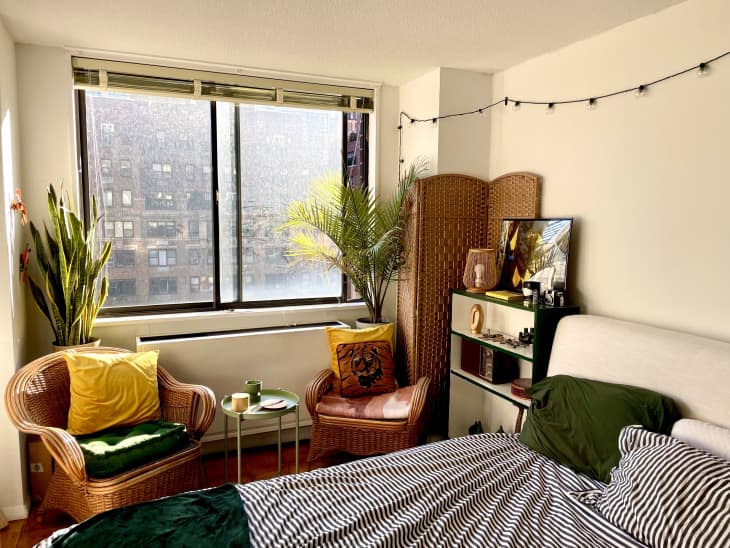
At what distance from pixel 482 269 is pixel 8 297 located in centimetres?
253

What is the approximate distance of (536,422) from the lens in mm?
2432

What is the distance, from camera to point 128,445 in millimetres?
2523

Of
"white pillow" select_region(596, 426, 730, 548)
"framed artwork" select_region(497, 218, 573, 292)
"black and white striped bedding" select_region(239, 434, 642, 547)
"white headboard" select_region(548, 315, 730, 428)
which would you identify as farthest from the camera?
"framed artwork" select_region(497, 218, 573, 292)

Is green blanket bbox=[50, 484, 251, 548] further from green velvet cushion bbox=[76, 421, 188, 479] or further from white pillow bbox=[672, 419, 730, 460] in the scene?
white pillow bbox=[672, 419, 730, 460]

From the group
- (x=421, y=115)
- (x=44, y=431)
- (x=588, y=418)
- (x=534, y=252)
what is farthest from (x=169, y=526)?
(x=421, y=115)

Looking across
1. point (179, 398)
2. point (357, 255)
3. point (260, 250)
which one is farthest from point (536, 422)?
point (260, 250)

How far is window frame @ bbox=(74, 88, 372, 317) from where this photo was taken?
327 cm

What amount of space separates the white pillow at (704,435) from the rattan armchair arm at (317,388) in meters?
1.93

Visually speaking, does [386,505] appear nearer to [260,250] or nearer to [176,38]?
[260,250]

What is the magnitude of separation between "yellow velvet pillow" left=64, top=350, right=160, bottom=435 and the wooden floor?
1.58ft

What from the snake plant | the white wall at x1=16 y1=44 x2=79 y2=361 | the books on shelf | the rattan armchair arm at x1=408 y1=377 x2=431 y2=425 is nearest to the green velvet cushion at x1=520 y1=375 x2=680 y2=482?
the books on shelf

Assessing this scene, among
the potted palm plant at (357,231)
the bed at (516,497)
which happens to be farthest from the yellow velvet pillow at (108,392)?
the potted palm plant at (357,231)

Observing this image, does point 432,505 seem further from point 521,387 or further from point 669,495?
point 521,387

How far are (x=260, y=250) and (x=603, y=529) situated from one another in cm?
271
